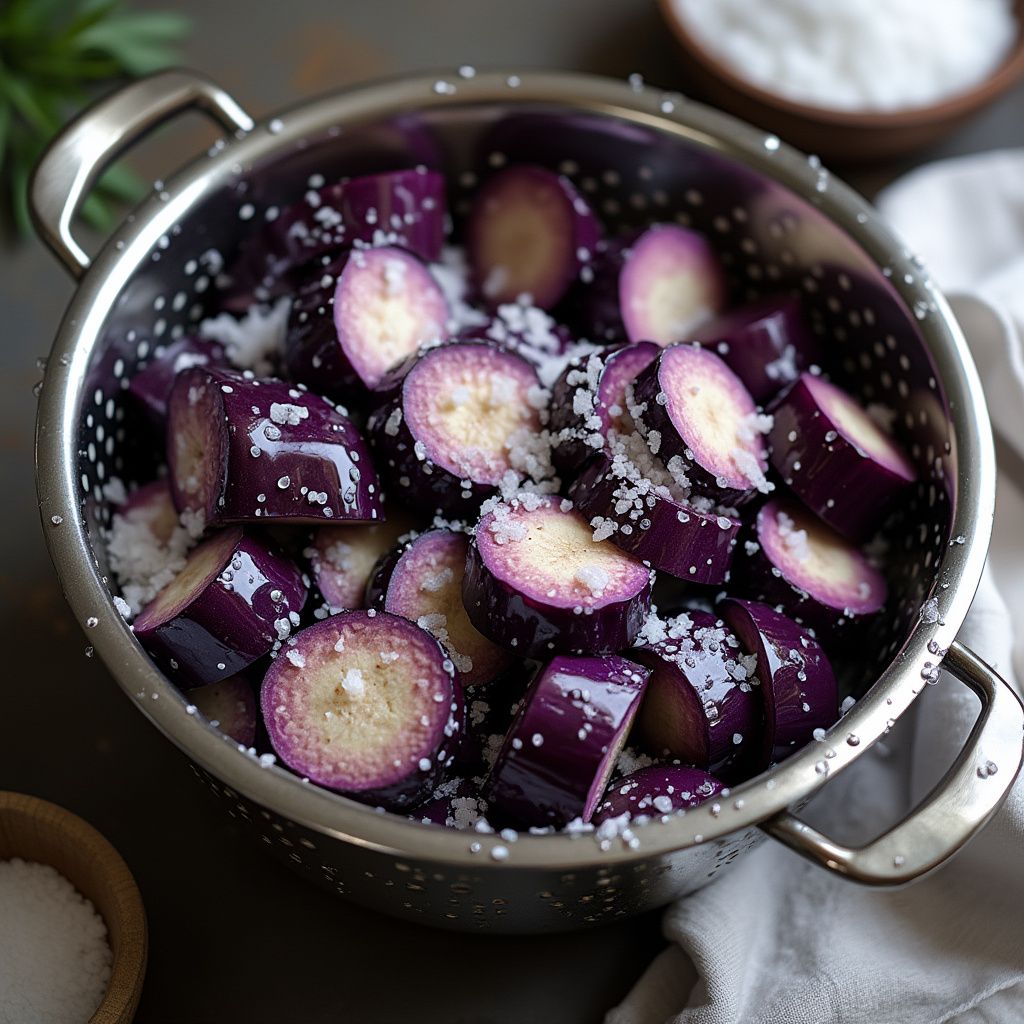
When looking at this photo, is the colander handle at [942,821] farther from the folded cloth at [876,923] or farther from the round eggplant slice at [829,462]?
the round eggplant slice at [829,462]

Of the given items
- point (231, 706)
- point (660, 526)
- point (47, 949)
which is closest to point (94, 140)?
point (231, 706)

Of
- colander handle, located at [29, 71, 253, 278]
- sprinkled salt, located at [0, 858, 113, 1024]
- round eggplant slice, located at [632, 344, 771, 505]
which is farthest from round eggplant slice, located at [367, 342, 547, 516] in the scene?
sprinkled salt, located at [0, 858, 113, 1024]

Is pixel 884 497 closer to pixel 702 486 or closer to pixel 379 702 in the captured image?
pixel 702 486

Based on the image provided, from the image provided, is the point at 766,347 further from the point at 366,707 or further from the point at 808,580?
the point at 366,707

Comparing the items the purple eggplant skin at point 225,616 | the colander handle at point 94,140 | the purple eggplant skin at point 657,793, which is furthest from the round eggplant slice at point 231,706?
the colander handle at point 94,140

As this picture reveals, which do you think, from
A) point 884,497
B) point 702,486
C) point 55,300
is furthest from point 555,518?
point 55,300

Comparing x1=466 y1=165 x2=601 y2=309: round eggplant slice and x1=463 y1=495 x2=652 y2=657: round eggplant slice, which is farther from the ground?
x1=466 y1=165 x2=601 y2=309: round eggplant slice

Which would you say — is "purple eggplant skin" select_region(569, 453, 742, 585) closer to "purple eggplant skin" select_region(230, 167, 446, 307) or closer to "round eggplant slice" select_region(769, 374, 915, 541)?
"round eggplant slice" select_region(769, 374, 915, 541)
